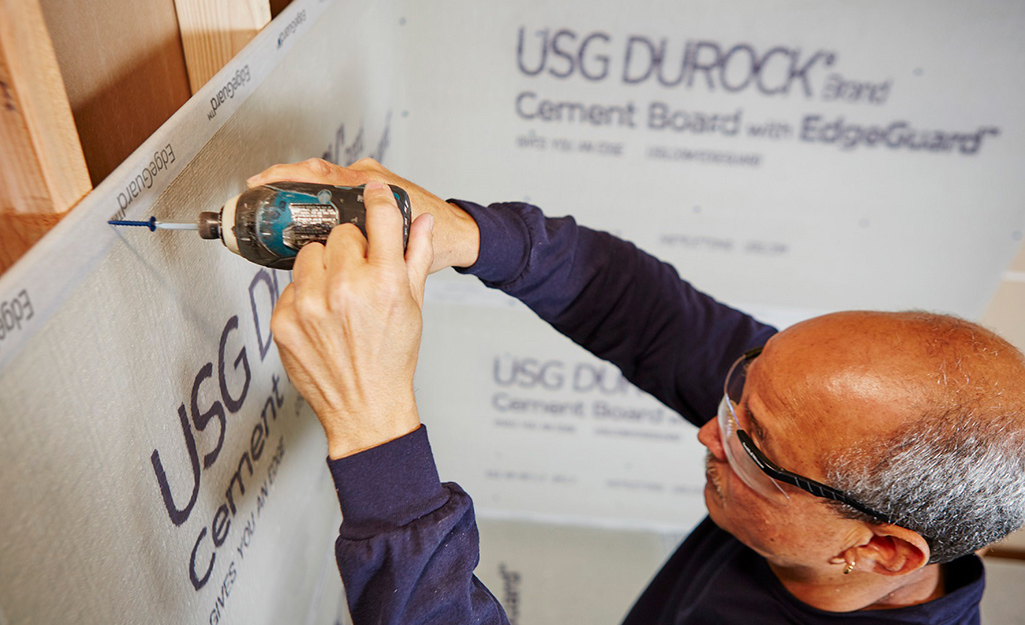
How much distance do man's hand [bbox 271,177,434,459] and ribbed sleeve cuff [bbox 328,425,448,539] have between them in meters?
0.01

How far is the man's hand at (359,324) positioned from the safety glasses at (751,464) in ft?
1.49

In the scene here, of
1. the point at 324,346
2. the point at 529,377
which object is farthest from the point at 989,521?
the point at 529,377

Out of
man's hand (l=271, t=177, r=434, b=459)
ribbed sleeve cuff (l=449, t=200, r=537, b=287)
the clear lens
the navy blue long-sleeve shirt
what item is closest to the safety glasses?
the clear lens

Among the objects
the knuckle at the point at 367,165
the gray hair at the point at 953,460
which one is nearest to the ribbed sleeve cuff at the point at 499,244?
the knuckle at the point at 367,165

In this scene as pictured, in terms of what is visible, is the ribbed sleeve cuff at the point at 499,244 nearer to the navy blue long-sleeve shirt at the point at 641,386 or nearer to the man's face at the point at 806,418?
the navy blue long-sleeve shirt at the point at 641,386

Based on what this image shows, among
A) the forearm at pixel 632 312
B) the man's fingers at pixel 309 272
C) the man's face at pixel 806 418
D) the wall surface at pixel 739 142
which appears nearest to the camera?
the man's fingers at pixel 309 272

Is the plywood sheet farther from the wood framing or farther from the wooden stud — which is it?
the wood framing

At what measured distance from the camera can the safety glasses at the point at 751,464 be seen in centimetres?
73

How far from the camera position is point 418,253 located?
0.54 metres

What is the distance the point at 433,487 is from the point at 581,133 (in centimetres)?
91

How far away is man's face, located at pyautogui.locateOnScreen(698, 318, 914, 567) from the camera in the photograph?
2.28ft

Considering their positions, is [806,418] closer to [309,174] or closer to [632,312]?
[632,312]

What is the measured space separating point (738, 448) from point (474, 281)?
77 centimetres

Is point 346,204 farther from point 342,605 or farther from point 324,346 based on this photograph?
point 342,605
